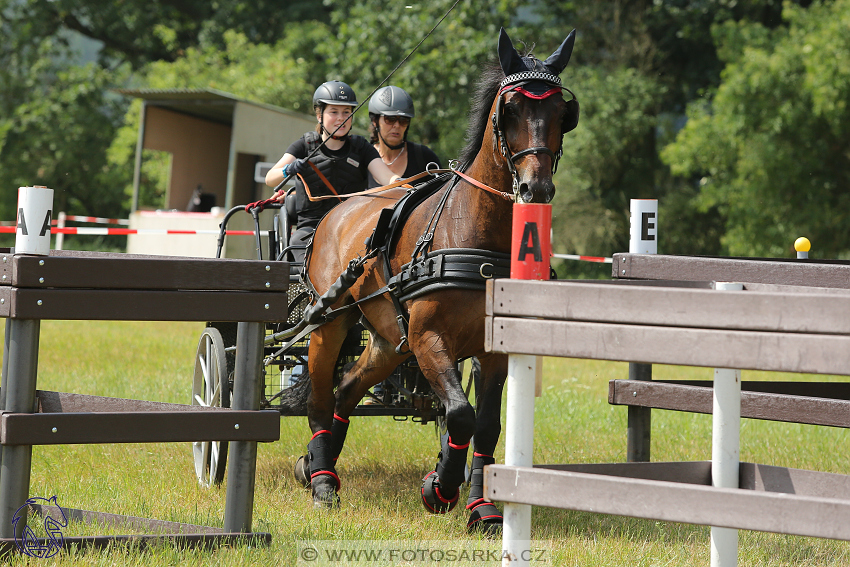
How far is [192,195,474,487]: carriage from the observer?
215 inches

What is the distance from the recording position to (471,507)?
4516mm

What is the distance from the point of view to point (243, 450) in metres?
3.76

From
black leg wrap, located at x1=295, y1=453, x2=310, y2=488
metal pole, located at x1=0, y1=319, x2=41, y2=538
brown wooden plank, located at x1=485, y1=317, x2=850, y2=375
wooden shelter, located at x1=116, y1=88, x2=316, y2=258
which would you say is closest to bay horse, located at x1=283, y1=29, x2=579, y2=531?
black leg wrap, located at x1=295, y1=453, x2=310, y2=488

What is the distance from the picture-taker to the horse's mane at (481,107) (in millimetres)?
4438

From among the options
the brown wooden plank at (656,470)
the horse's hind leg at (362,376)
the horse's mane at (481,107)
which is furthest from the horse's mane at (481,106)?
the brown wooden plank at (656,470)

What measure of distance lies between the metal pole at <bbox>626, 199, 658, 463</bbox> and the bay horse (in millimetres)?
1104

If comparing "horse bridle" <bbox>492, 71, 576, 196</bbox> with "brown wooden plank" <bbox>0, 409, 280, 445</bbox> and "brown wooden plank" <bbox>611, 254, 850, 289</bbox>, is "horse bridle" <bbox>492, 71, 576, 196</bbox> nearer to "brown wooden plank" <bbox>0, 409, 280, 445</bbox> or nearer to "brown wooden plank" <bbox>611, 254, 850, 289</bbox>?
"brown wooden plank" <bbox>611, 254, 850, 289</bbox>

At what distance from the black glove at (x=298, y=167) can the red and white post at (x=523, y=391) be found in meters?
3.28

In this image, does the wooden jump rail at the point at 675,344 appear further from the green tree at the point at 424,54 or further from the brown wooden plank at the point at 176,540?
the green tree at the point at 424,54

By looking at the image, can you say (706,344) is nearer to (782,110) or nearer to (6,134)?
(782,110)

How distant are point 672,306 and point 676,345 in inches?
4.2

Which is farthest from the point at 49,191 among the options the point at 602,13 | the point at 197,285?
the point at 602,13

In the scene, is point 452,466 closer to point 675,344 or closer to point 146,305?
point 146,305

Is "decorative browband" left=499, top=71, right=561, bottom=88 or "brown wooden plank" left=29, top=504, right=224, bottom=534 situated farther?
"decorative browband" left=499, top=71, right=561, bottom=88
